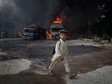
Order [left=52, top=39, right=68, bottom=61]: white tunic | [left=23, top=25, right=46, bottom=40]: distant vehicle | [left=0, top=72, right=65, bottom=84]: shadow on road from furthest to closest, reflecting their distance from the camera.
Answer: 1. [left=23, top=25, right=46, bottom=40]: distant vehicle
2. [left=52, top=39, right=68, bottom=61]: white tunic
3. [left=0, top=72, right=65, bottom=84]: shadow on road

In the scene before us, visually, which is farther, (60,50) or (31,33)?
(31,33)

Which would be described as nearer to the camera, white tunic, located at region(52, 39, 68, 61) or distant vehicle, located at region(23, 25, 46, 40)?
white tunic, located at region(52, 39, 68, 61)

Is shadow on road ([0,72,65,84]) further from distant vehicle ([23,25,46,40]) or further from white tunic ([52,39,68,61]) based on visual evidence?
distant vehicle ([23,25,46,40])

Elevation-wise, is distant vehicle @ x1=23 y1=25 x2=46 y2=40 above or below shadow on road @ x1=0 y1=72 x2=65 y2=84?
above

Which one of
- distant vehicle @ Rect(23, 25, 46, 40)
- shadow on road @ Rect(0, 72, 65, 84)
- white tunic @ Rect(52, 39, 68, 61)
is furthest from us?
distant vehicle @ Rect(23, 25, 46, 40)

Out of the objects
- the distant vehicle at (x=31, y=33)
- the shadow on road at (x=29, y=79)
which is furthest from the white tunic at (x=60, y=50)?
the distant vehicle at (x=31, y=33)

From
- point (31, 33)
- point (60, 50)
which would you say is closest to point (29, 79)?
point (60, 50)

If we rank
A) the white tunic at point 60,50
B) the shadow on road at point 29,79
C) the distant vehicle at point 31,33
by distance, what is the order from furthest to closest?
the distant vehicle at point 31,33 → the white tunic at point 60,50 → the shadow on road at point 29,79

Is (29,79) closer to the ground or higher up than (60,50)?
closer to the ground

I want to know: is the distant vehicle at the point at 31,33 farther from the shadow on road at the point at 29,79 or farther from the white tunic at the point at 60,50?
the white tunic at the point at 60,50

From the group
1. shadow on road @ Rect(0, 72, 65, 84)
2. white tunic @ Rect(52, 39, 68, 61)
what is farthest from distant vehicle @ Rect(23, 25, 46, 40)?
white tunic @ Rect(52, 39, 68, 61)

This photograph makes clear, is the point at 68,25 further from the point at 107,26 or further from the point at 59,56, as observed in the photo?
the point at 59,56

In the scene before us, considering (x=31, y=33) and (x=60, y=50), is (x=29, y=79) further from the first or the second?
(x=31, y=33)

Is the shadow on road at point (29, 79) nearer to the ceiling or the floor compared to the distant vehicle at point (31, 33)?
nearer to the floor
